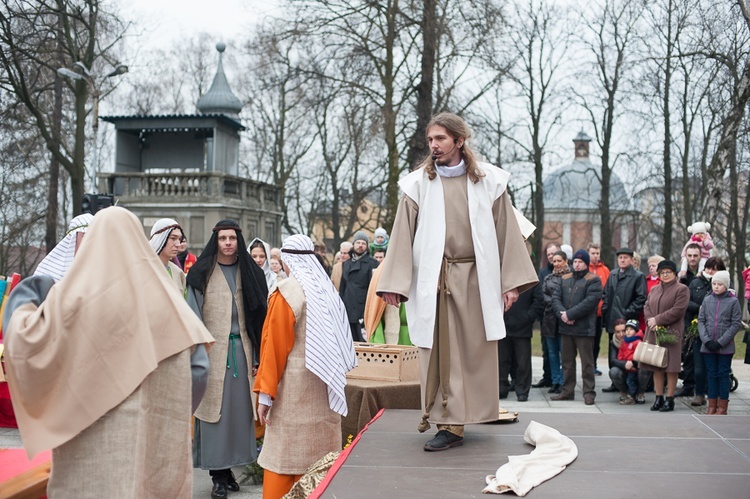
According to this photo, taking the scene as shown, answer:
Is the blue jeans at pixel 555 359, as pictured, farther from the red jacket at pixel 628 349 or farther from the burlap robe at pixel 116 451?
the burlap robe at pixel 116 451

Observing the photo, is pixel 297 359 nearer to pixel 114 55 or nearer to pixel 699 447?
pixel 699 447

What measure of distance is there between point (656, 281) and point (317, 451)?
7329 millimetres

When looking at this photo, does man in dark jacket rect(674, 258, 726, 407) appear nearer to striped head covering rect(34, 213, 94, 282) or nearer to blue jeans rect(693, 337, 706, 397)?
blue jeans rect(693, 337, 706, 397)

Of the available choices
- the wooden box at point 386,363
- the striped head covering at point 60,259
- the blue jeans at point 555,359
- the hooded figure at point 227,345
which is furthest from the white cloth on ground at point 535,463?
the blue jeans at point 555,359

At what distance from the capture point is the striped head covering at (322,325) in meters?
5.78

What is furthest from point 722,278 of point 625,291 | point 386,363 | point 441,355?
point 441,355

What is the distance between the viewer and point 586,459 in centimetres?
511

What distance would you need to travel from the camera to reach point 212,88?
34.3 m

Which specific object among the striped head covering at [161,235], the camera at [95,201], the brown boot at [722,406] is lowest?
the brown boot at [722,406]

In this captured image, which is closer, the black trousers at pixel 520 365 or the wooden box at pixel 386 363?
the wooden box at pixel 386 363

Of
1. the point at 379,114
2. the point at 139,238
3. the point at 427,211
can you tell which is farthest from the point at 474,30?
the point at 139,238

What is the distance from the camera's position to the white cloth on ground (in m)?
4.43

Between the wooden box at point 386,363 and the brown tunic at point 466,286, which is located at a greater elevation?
the brown tunic at point 466,286

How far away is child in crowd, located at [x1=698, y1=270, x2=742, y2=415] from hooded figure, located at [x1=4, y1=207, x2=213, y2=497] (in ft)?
24.3
